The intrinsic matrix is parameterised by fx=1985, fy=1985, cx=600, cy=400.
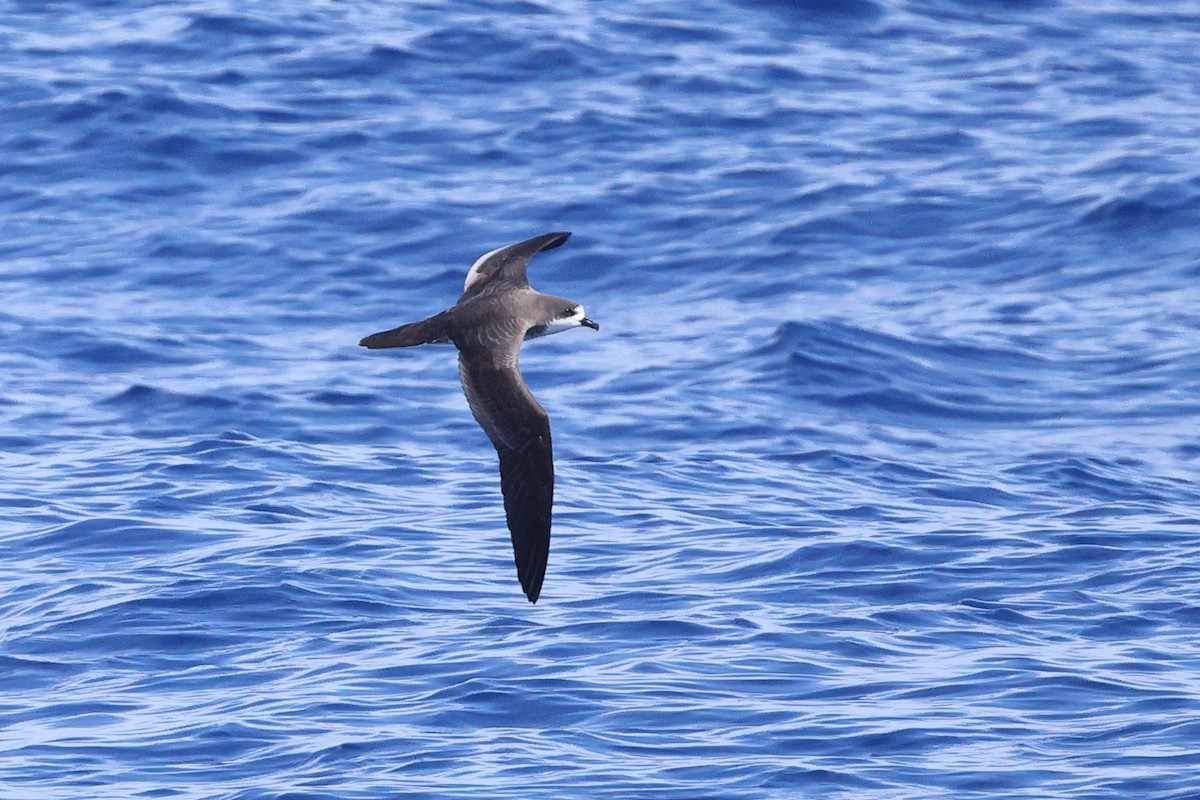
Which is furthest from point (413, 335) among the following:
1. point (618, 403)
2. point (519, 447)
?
point (618, 403)

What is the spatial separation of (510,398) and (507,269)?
41.6 inches

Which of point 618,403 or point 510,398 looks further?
point 618,403

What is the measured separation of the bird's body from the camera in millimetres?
8547

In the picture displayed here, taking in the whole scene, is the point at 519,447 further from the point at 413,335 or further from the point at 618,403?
the point at 618,403

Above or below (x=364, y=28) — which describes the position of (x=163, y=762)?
below

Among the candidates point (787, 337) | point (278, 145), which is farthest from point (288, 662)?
point (278, 145)

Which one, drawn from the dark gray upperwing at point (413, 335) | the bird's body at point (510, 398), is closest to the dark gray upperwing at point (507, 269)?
the bird's body at point (510, 398)

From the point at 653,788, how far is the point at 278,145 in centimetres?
1068

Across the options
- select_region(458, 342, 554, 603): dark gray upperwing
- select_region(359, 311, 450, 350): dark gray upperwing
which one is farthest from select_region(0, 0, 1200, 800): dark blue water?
select_region(359, 311, 450, 350): dark gray upperwing

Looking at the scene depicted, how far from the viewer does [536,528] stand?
28.1 feet

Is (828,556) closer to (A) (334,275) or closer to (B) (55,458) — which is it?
(B) (55,458)

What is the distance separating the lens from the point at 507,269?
9.61m

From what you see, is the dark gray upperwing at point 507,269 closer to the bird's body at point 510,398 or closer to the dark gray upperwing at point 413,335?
the bird's body at point 510,398

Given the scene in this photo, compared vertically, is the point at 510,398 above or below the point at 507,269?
below
